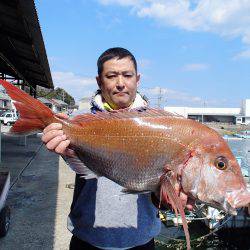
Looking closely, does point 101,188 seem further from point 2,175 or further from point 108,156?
point 2,175

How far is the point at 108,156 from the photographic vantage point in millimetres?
2637

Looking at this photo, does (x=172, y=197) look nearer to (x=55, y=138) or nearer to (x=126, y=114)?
(x=126, y=114)

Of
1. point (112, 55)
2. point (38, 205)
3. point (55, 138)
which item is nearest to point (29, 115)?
point (55, 138)

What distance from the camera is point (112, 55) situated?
314 cm

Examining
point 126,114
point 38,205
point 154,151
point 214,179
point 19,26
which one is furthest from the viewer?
point 38,205

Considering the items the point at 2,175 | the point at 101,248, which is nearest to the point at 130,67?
the point at 101,248

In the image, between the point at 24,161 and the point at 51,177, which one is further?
the point at 24,161

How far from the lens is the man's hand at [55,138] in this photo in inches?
104

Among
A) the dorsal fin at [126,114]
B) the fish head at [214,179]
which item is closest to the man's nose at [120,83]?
the dorsal fin at [126,114]

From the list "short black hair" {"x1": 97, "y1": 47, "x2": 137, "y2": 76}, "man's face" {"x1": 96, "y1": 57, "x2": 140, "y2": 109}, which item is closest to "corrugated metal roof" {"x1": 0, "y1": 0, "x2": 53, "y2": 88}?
"short black hair" {"x1": 97, "y1": 47, "x2": 137, "y2": 76}

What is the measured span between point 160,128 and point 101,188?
719 mm

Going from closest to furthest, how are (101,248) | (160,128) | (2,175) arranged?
(160,128) < (101,248) < (2,175)

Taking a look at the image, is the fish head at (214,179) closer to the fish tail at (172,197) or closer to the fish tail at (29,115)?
the fish tail at (172,197)

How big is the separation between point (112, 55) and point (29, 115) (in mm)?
850
